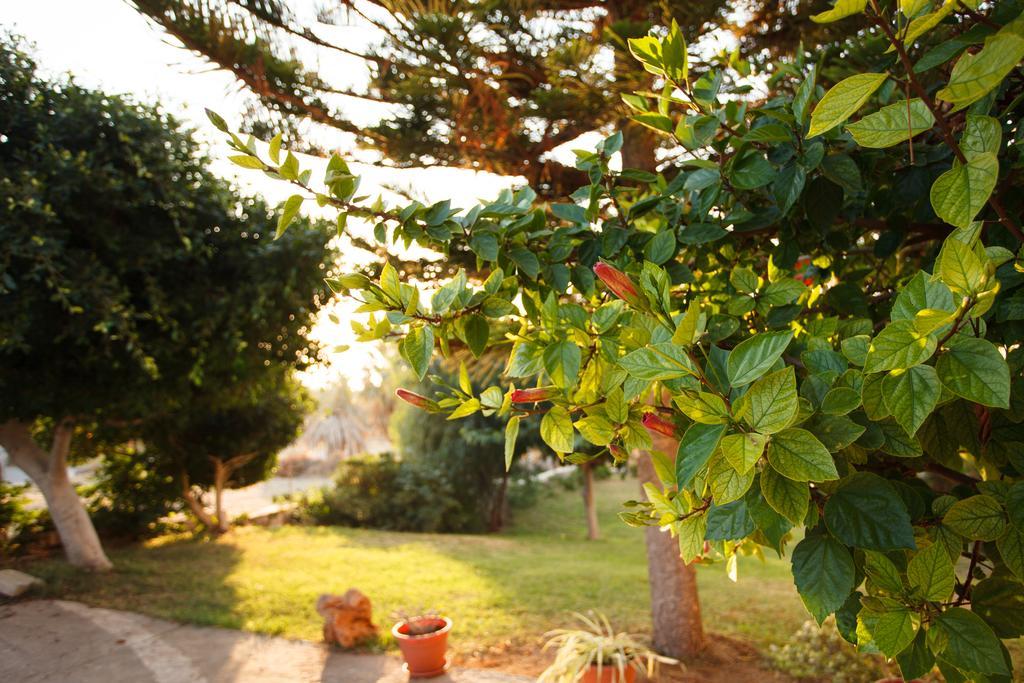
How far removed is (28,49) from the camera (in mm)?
3982

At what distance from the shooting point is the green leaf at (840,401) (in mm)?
669

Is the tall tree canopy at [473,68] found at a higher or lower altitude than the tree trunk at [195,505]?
higher

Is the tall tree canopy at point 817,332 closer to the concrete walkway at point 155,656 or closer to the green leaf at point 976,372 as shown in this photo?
the green leaf at point 976,372

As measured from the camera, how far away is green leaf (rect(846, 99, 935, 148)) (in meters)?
0.64

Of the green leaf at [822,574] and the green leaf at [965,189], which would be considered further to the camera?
the green leaf at [822,574]

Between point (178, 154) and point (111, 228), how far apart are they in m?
0.84

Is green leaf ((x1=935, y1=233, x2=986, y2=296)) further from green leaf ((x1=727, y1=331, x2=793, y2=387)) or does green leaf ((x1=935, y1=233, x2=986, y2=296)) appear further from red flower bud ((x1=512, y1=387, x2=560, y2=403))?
red flower bud ((x1=512, y1=387, x2=560, y2=403))

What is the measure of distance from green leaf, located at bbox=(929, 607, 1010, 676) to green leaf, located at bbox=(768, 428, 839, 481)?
30cm

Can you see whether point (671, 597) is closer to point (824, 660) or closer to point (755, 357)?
point (824, 660)

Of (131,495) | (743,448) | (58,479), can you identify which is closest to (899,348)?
(743,448)

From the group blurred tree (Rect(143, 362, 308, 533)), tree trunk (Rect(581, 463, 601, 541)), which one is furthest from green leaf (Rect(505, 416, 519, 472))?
tree trunk (Rect(581, 463, 601, 541))

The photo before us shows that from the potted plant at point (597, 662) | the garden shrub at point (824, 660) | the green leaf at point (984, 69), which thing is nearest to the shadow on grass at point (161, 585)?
the potted plant at point (597, 662)

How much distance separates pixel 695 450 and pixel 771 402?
0.27ft

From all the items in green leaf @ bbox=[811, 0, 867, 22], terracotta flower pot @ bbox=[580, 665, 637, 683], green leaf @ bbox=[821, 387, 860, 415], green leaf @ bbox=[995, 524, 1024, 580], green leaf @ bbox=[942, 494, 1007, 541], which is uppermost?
green leaf @ bbox=[811, 0, 867, 22]
